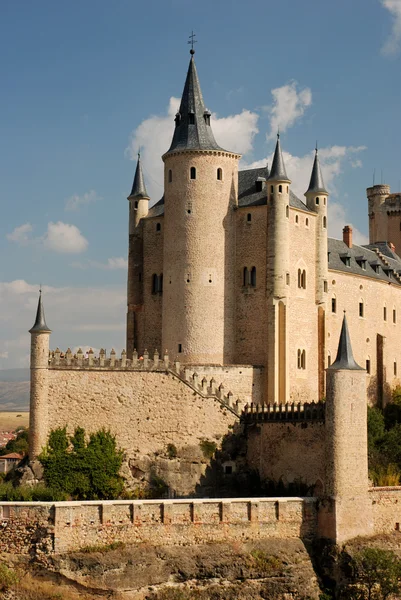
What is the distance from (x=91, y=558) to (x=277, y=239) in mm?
22744

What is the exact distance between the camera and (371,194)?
309 ft

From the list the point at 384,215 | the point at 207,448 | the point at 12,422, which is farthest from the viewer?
the point at 12,422

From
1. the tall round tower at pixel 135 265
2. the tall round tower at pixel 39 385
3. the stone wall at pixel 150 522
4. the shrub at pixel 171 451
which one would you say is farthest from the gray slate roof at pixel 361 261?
the stone wall at pixel 150 522

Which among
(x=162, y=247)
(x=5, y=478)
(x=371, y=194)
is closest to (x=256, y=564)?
(x=5, y=478)

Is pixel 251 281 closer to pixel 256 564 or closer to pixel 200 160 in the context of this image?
pixel 200 160

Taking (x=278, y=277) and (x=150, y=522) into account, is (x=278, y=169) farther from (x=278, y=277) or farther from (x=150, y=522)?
(x=150, y=522)

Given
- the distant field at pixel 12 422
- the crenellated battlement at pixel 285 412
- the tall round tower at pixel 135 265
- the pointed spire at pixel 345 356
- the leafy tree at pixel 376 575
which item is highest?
the tall round tower at pixel 135 265

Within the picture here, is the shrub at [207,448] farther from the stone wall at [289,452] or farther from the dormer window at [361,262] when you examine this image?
the dormer window at [361,262]

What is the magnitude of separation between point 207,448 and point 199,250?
11183 millimetres

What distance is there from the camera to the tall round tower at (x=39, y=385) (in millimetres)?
50531

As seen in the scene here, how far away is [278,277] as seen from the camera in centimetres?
5959

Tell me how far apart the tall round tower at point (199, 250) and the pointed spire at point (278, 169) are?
6.77 ft

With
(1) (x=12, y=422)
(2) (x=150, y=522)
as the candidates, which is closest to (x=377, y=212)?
(2) (x=150, y=522)

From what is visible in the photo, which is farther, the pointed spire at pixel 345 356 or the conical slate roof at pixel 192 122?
the conical slate roof at pixel 192 122
